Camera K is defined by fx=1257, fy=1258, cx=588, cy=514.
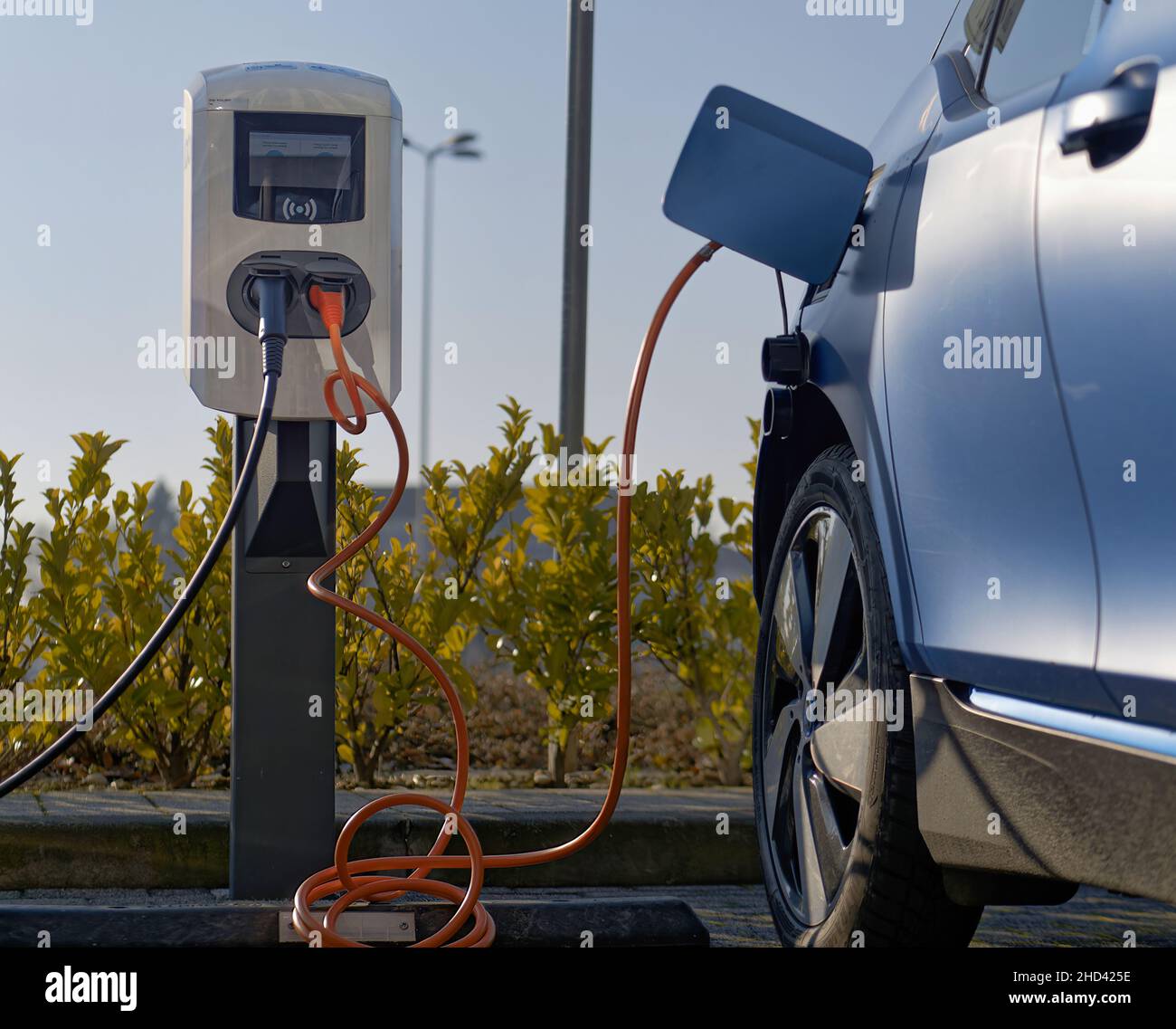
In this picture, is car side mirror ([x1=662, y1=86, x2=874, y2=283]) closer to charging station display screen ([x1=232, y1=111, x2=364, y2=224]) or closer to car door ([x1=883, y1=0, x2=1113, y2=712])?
car door ([x1=883, y1=0, x2=1113, y2=712])

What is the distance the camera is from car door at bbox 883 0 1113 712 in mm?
1475

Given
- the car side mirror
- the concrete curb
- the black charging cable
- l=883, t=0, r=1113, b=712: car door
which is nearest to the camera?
l=883, t=0, r=1113, b=712: car door

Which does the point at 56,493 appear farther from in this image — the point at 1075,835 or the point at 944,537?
the point at 1075,835

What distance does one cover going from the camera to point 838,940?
1.94m

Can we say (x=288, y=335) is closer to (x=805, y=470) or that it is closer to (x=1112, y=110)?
(x=805, y=470)

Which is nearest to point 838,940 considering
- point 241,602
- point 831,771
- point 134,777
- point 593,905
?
point 831,771

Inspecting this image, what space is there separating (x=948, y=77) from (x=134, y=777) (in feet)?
11.6

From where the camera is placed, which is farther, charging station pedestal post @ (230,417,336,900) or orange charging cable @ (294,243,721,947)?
charging station pedestal post @ (230,417,336,900)

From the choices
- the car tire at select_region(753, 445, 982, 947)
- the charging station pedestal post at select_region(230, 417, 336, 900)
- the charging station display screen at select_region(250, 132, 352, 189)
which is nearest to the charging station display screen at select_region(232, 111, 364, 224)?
the charging station display screen at select_region(250, 132, 352, 189)

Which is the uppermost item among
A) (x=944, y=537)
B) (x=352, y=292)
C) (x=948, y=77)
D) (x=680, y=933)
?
(x=948, y=77)

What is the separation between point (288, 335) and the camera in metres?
2.52

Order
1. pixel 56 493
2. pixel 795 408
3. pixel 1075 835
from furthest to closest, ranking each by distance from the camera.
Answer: pixel 56 493
pixel 795 408
pixel 1075 835

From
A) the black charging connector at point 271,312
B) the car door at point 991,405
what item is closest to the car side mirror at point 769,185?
the car door at point 991,405

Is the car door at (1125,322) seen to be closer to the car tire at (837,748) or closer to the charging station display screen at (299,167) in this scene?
the car tire at (837,748)
